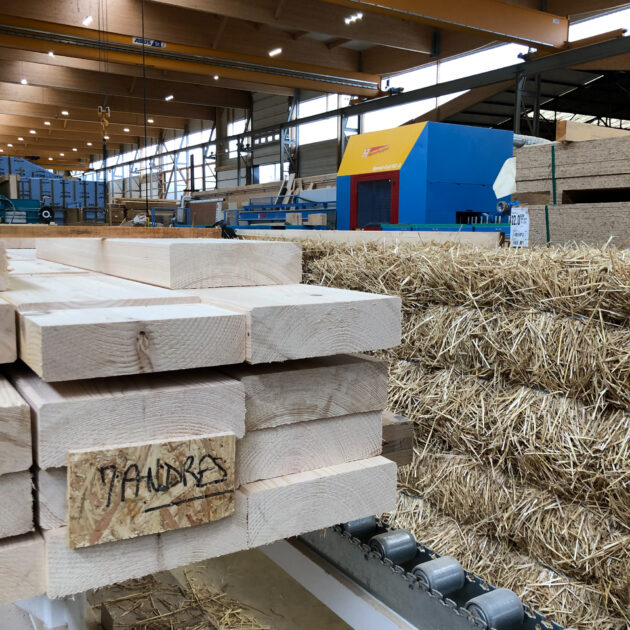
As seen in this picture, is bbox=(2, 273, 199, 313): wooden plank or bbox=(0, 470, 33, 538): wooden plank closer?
bbox=(0, 470, 33, 538): wooden plank

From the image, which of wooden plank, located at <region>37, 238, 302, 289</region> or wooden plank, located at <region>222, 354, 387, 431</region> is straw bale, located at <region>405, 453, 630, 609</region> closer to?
wooden plank, located at <region>222, 354, 387, 431</region>

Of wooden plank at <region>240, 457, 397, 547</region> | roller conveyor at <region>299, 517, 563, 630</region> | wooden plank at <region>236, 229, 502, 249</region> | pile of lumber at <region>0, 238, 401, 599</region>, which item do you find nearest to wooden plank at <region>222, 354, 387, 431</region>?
pile of lumber at <region>0, 238, 401, 599</region>

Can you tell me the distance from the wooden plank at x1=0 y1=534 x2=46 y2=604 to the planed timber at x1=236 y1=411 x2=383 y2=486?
1.14 feet

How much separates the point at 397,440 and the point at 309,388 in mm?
442

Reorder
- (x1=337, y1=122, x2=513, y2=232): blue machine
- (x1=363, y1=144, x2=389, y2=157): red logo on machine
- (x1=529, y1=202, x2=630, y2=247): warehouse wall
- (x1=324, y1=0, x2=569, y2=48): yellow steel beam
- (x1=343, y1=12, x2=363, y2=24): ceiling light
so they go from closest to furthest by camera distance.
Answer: (x1=529, y1=202, x2=630, y2=247): warehouse wall, (x1=337, y1=122, x2=513, y2=232): blue machine, (x1=363, y1=144, x2=389, y2=157): red logo on machine, (x1=324, y1=0, x2=569, y2=48): yellow steel beam, (x1=343, y1=12, x2=363, y2=24): ceiling light

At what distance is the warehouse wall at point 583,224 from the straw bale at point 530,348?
33.8 inches

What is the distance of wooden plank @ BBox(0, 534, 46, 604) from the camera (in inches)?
37.5

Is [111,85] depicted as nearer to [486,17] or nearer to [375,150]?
[486,17]

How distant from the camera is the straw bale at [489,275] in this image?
227cm

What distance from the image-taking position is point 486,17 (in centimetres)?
939

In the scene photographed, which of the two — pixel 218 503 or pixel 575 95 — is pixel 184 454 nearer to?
pixel 218 503

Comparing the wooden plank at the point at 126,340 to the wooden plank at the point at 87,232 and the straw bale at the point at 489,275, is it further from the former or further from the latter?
the wooden plank at the point at 87,232

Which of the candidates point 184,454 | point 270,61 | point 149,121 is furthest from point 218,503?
point 149,121

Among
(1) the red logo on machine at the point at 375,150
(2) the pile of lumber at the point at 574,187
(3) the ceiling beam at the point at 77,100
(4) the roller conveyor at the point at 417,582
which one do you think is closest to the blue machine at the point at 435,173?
(1) the red logo on machine at the point at 375,150
